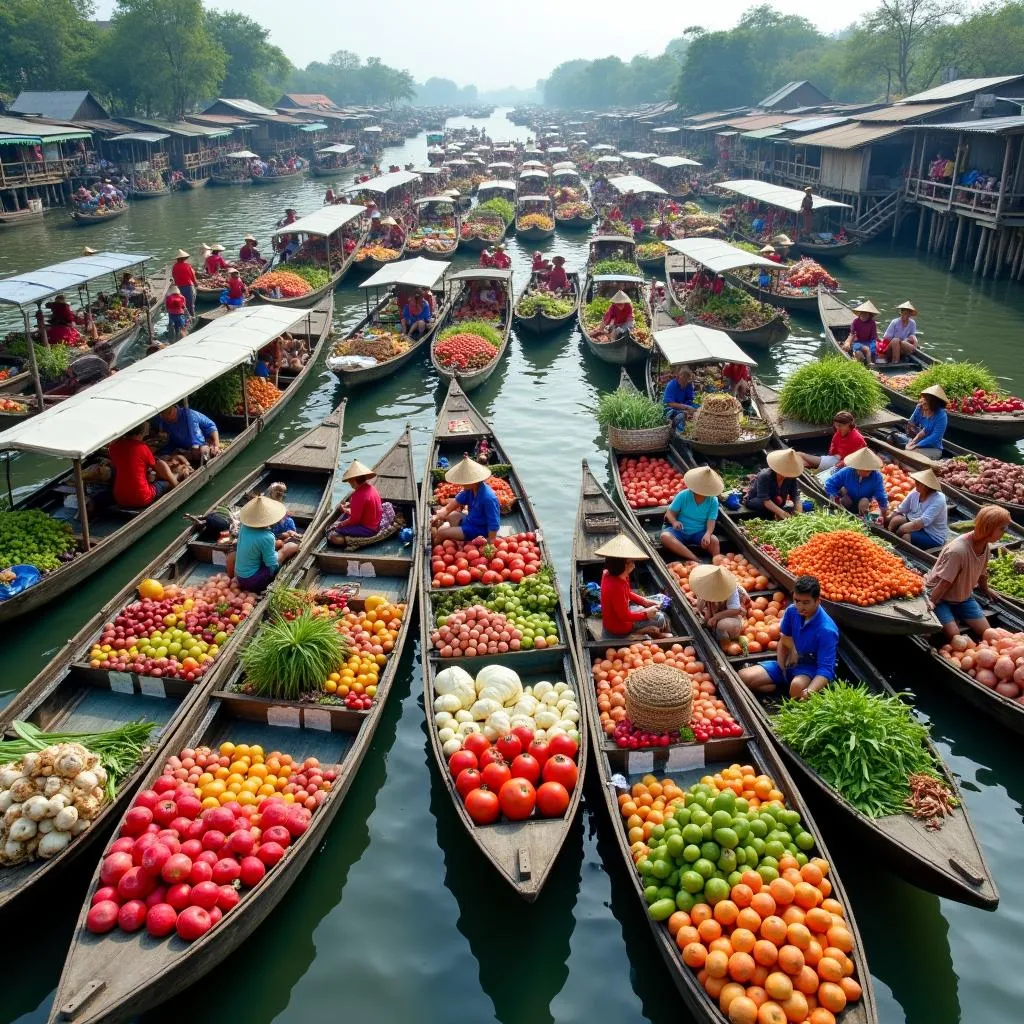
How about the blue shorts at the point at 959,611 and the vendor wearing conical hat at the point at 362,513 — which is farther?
the vendor wearing conical hat at the point at 362,513

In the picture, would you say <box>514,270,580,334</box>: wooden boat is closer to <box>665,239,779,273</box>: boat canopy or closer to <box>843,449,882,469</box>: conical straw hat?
<box>665,239,779,273</box>: boat canopy

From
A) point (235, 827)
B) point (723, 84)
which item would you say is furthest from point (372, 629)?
point (723, 84)

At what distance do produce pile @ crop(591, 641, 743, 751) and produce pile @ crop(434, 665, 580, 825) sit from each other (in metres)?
0.32

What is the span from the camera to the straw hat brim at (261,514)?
8.76 meters

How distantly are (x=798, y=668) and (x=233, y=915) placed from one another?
5.03 metres

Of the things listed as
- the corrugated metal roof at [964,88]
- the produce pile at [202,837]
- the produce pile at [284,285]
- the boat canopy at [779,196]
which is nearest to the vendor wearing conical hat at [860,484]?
the produce pile at [202,837]

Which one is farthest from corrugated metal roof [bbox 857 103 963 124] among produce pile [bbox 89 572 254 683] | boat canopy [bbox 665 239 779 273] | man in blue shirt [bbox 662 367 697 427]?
produce pile [bbox 89 572 254 683]

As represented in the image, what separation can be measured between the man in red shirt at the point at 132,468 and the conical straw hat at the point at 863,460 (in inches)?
364

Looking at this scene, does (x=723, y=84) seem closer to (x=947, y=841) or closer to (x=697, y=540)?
(x=697, y=540)

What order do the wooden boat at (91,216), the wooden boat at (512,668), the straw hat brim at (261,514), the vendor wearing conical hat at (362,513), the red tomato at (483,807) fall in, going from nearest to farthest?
the wooden boat at (512,668) < the red tomato at (483,807) < the straw hat brim at (261,514) < the vendor wearing conical hat at (362,513) < the wooden boat at (91,216)

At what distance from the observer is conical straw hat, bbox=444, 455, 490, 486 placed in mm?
9648

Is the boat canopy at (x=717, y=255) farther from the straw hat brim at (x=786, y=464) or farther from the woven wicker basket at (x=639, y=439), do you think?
the straw hat brim at (x=786, y=464)

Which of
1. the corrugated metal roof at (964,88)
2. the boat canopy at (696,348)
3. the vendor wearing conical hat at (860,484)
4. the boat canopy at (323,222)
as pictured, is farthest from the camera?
the corrugated metal roof at (964,88)

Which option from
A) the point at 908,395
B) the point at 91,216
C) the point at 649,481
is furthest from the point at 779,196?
Result: the point at 91,216
